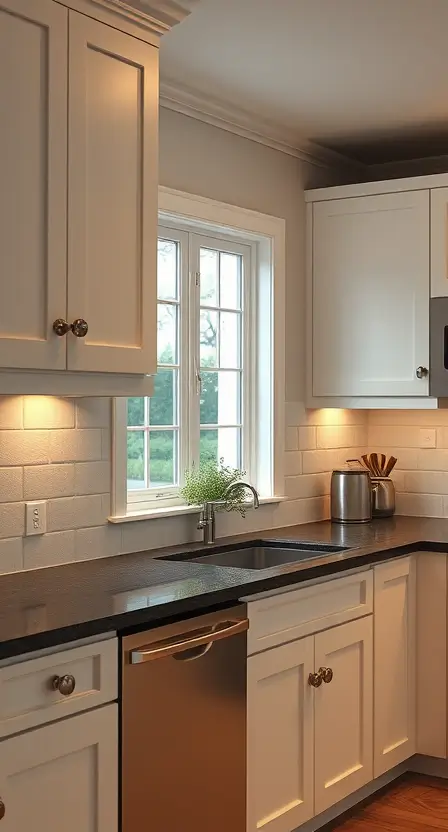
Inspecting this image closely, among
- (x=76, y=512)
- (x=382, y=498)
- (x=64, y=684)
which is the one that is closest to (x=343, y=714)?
(x=76, y=512)

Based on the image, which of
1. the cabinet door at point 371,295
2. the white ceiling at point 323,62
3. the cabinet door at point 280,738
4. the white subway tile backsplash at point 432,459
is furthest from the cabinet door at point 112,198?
the white subway tile backsplash at point 432,459

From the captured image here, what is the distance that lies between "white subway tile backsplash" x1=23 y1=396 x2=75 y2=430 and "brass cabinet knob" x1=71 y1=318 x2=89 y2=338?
0.50m

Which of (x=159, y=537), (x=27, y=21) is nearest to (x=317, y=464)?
(x=159, y=537)

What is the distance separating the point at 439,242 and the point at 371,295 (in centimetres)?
36

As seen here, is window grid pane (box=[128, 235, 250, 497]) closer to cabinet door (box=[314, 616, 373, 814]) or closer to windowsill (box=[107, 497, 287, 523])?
windowsill (box=[107, 497, 287, 523])

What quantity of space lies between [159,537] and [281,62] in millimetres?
1645

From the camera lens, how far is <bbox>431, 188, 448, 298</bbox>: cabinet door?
418cm

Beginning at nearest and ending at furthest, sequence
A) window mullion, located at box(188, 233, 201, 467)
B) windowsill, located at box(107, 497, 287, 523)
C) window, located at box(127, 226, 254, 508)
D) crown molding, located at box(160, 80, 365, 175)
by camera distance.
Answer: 1. windowsill, located at box(107, 497, 287, 523)
2. crown molding, located at box(160, 80, 365, 175)
3. window, located at box(127, 226, 254, 508)
4. window mullion, located at box(188, 233, 201, 467)

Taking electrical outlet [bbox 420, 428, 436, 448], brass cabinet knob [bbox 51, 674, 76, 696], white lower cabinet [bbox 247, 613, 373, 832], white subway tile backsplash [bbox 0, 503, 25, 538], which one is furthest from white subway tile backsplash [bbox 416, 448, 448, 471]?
brass cabinet knob [bbox 51, 674, 76, 696]

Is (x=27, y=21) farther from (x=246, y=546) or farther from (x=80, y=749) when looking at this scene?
(x=246, y=546)

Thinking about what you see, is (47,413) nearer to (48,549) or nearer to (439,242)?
(48,549)

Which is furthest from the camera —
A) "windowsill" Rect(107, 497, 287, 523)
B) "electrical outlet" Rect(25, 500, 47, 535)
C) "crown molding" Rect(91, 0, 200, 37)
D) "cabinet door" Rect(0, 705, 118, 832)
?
"windowsill" Rect(107, 497, 287, 523)

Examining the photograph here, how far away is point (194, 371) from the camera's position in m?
3.93

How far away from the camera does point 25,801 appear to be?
7.09ft
